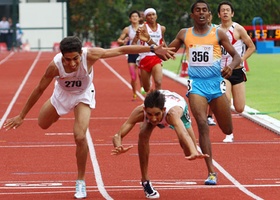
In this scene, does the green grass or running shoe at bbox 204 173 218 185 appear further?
the green grass

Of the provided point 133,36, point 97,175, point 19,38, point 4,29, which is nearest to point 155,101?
point 97,175

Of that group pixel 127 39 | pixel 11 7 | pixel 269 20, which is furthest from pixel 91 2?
pixel 127 39

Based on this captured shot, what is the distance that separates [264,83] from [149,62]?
8976 mm

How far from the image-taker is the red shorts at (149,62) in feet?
69.5

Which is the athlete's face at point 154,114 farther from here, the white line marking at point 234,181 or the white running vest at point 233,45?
the white running vest at point 233,45

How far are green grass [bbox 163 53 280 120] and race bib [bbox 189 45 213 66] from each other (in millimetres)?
7533

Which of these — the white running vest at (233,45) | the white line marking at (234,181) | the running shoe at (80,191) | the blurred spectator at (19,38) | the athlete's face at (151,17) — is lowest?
the blurred spectator at (19,38)

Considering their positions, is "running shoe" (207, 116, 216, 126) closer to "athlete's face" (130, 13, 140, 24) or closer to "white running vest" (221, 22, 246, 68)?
"white running vest" (221, 22, 246, 68)

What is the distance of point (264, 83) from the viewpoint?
2955cm

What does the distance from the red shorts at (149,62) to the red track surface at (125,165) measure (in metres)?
1.06

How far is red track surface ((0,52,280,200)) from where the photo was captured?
37.8ft

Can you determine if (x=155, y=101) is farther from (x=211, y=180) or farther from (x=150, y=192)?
(x=211, y=180)

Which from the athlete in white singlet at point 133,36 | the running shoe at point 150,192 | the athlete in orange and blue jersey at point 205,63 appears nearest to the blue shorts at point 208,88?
the athlete in orange and blue jersey at point 205,63

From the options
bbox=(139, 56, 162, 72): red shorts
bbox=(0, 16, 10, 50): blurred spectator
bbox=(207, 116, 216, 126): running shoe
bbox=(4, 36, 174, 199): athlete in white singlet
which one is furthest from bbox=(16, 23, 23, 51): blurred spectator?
bbox=(4, 36, 174, 199): athlete in white singlet
